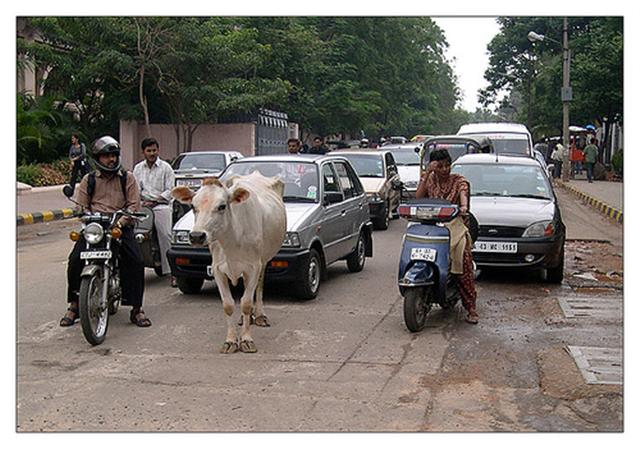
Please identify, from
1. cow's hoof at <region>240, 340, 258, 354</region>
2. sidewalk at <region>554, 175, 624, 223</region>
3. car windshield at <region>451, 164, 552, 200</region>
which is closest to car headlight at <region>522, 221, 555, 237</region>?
car windshield at <region>451, 164, 552, 200</region>

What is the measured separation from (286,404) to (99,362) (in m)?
2.00

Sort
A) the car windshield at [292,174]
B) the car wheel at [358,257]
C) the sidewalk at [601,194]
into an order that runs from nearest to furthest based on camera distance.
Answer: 1. the car windshield at [292,174]
2. the car wheel at [358,257]
3. the sidewalk at [601,194]

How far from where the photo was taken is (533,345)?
311 inches

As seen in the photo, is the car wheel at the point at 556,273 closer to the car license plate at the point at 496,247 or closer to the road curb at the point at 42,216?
the car license plate at the point at 496,247

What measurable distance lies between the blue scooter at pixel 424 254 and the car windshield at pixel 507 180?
3.84m

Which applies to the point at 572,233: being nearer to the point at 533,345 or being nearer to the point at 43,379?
the point at 533,345

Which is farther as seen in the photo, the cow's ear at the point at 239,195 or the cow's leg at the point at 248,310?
the cow's leg at the point at 248,310

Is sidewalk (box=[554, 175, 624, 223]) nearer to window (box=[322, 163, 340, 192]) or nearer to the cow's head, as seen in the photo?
window (box=[322, 163, 340, 192])

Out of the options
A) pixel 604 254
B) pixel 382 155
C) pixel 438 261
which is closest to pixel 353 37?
pixel 382 155

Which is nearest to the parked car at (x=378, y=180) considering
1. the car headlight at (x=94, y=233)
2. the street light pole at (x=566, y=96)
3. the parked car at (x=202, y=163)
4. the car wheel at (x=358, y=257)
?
the parked car at (x=202, y=163)

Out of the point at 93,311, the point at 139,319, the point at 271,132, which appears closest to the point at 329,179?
the point at 139,319

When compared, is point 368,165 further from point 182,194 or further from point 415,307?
point 182,194

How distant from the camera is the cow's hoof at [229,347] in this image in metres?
7.51

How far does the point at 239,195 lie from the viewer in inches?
289
